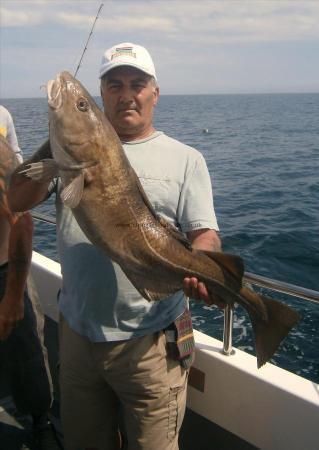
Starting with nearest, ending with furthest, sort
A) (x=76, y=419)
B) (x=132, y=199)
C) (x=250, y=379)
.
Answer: (x=132, y=199)
(x=76, y=419)
(x=250, y=379)

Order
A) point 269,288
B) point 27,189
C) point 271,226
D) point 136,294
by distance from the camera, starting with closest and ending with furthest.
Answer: point 27,189 < point 136,294 < point 269,288 < point 271,226

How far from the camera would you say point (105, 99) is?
9.14 feet

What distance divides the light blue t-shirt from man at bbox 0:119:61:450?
509 mm

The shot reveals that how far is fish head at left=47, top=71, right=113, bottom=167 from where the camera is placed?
2.36 meters

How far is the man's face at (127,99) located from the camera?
2.72 metres

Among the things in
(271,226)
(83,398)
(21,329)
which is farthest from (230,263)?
(271,226)

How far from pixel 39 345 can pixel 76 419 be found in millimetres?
785

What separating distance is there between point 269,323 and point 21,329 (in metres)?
1.87

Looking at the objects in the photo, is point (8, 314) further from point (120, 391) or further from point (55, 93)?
point (55, 93)

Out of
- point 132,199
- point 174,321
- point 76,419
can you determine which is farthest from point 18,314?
point 132,199

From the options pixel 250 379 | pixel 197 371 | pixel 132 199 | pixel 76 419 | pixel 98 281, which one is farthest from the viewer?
pixel 197 371

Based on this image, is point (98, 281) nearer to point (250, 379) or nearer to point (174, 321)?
point (174, 321)

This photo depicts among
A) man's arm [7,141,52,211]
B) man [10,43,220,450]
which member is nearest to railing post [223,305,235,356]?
man [10,43,220,450]

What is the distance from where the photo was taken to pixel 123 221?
2.41 meters
